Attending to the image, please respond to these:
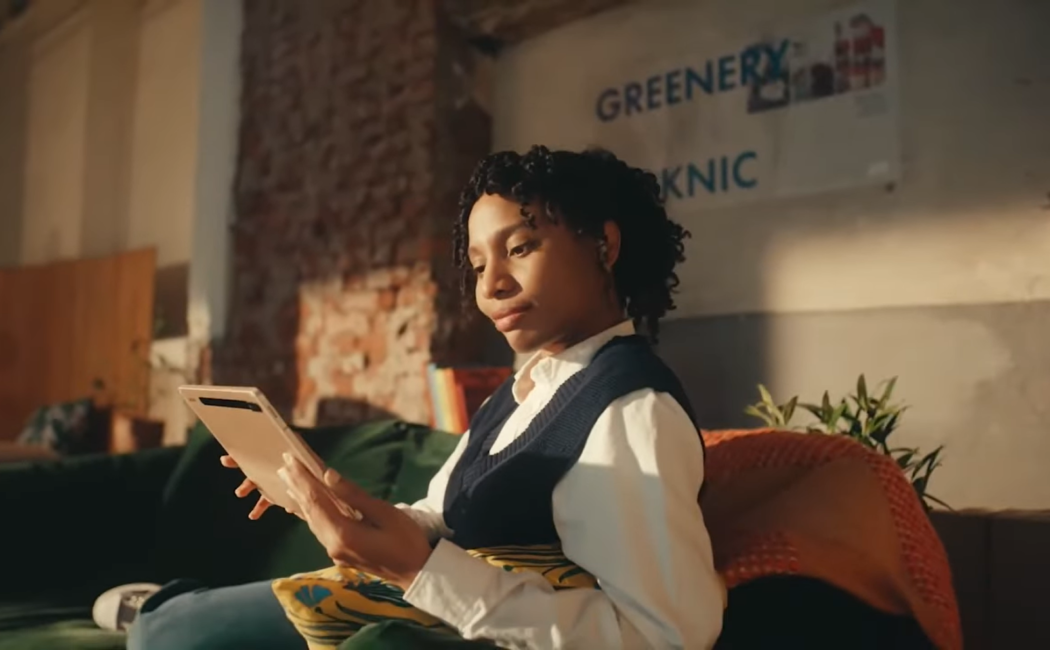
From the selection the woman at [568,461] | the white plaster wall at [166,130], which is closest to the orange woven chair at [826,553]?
the woman at [568,461]

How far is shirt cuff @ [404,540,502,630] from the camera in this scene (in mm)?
838

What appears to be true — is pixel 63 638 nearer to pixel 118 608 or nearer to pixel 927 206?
pixel 118 608

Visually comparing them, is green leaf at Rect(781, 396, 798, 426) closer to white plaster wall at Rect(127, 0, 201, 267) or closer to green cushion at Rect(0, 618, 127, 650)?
green cushion at Rect(0, 618, 127, 650)

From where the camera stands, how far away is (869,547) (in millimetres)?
1034

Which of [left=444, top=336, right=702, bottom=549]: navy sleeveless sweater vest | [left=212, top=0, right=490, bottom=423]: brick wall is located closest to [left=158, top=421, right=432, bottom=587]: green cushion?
[left=212, top=0, right=490, bottom=423]: brick wall

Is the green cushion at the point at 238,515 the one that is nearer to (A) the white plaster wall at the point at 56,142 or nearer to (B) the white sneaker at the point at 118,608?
(B) the white sneaker at the point at 118,608

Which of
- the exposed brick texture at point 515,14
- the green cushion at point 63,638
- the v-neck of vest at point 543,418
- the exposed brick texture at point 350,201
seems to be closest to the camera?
the v-neck of vest at point 543,418

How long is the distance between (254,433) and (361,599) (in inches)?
8.4

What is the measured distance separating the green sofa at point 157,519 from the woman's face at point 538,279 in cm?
82

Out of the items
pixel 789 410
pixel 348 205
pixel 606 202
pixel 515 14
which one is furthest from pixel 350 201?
pixel 606 202

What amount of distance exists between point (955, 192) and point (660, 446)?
139 cm

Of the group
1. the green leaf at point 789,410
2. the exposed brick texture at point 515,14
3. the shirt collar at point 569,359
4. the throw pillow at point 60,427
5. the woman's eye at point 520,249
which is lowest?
the throw pillow at point 60,427

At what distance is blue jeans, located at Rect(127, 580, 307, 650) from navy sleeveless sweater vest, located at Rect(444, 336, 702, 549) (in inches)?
12.8

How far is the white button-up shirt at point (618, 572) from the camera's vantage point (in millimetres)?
819
